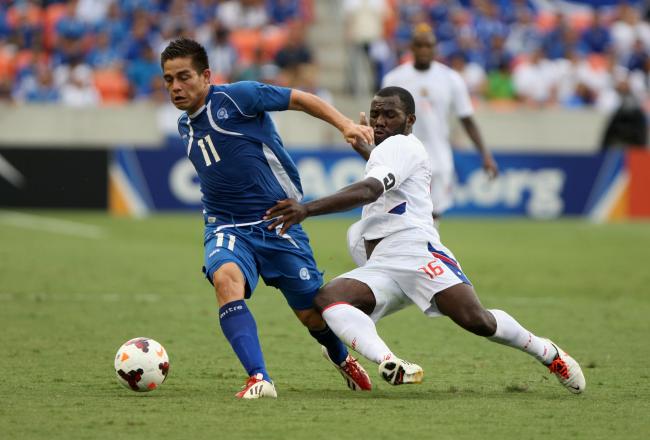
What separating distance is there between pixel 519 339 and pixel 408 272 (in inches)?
29.2

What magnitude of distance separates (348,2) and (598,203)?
6337mm

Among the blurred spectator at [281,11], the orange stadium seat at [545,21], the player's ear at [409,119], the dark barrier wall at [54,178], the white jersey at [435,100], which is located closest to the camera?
the player's ear at [409,119]

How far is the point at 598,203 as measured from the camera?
22.6 metres

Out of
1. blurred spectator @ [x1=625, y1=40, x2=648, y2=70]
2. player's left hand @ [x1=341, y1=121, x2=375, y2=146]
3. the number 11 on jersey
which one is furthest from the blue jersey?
blurred spectator @ [x1=625, y1=40, x2=648, y2=70]

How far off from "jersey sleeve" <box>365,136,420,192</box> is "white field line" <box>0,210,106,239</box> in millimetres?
11483

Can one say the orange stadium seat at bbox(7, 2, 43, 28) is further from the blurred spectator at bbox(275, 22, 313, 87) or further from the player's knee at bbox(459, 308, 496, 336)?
the player's knee at bbox(459, 308, 496, 336)

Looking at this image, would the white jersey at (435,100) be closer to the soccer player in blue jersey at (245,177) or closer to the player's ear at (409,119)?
the player's ear at (409,119)

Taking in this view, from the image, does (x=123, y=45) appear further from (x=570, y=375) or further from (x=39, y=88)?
(x=570, y=375)

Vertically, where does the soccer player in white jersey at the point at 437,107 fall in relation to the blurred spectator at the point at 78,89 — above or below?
above

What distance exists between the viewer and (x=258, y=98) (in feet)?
22.5

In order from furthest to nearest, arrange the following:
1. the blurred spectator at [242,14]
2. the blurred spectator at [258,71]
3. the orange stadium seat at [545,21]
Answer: the orange stadium seat at [545,21] < the blurred spectator at [242,14] < the blurred spectator at [258,71]

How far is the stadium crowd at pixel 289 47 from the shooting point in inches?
923

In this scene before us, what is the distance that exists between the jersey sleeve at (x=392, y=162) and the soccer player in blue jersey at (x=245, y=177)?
0.66 ft

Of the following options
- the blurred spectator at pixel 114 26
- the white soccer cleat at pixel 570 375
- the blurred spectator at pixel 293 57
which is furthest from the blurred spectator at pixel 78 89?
the white soccer cleat at pixel 570 375
